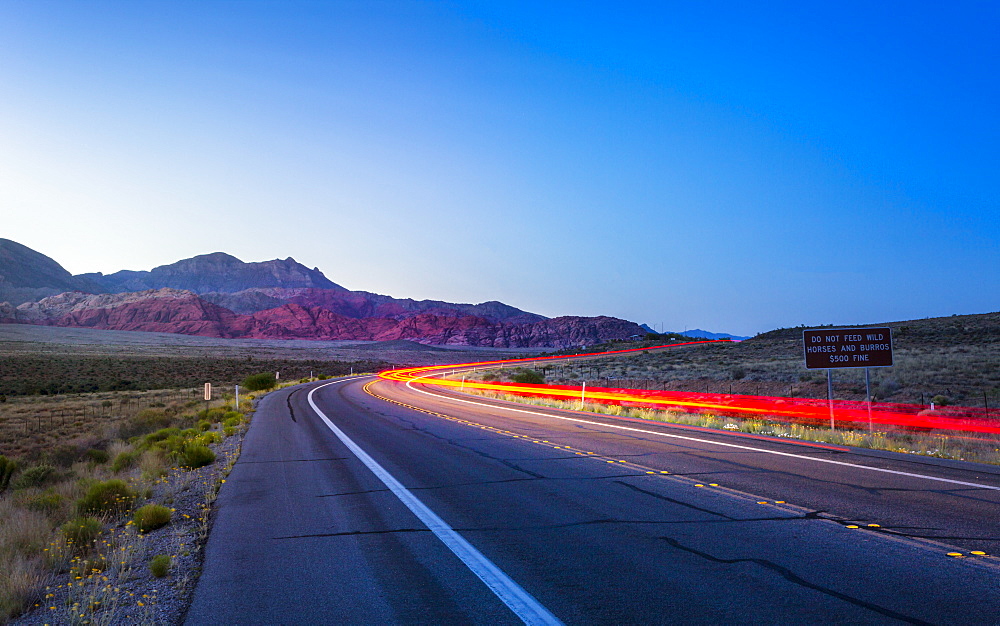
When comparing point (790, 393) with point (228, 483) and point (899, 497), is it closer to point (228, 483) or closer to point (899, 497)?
point (899, 497)

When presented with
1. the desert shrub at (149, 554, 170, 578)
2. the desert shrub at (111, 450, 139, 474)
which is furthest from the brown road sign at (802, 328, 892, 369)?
the desert shrub at (111, 450, 139, 474)

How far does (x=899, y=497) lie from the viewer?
26.9 ft

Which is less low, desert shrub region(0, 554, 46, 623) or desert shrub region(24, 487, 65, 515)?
desert shrub region(0, 554, 46, 623)

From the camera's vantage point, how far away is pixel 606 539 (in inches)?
253

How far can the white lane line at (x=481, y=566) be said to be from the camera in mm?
4512

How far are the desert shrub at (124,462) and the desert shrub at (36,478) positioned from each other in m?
1.61

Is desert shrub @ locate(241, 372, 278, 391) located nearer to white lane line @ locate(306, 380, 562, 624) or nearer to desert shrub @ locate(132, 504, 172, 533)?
white lane line @ locate(306, 380, 562, 624)

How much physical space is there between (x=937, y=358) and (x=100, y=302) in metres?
226

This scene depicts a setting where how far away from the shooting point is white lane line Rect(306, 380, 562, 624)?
4512 mm

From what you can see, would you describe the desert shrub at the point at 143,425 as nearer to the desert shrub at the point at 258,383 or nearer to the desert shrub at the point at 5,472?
the desert shrub at the point at 5,472

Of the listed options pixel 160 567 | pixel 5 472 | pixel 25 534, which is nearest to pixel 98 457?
pixel 5 472

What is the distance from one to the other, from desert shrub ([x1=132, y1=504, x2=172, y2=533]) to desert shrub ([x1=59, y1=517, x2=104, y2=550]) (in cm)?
43

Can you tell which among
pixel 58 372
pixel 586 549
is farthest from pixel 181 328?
pixel 586 549

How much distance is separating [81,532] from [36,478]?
9335 mm
